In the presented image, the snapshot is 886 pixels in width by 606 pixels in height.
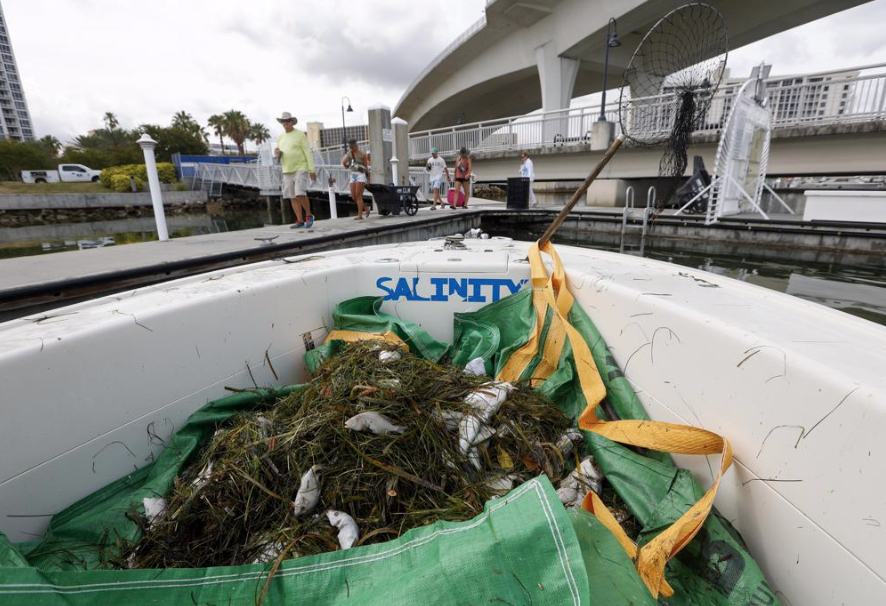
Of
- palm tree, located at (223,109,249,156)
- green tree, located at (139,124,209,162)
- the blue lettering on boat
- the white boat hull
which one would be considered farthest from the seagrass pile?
palm tree, located at (223,109,249,156)

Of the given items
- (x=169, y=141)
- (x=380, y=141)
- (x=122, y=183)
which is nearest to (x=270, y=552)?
(x=380, y=141)

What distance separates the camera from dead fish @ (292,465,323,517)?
1.17 metres

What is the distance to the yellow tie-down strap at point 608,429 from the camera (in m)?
0.97

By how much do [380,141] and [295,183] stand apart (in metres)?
5.06

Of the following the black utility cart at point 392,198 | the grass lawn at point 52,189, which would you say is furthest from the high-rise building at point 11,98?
the black utility cart at point 392,198

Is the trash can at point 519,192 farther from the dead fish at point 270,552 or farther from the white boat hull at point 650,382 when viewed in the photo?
the dead fish at point 270,552

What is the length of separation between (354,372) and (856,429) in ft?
4.63

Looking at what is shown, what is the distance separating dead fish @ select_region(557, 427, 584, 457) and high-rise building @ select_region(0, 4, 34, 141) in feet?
300

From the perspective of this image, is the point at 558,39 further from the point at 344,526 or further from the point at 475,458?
the point at 344,526

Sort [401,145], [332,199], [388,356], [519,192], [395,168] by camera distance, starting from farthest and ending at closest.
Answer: [401,145]
[519,192]
[395,168]
[332,199]
[388,356]

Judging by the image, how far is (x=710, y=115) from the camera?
37.4 feet

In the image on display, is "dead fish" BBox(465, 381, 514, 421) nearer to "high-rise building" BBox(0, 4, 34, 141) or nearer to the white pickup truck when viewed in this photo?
the white pickup truck

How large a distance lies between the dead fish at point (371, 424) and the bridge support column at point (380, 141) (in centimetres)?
975

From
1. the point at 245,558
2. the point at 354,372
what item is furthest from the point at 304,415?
the point at 245,558
